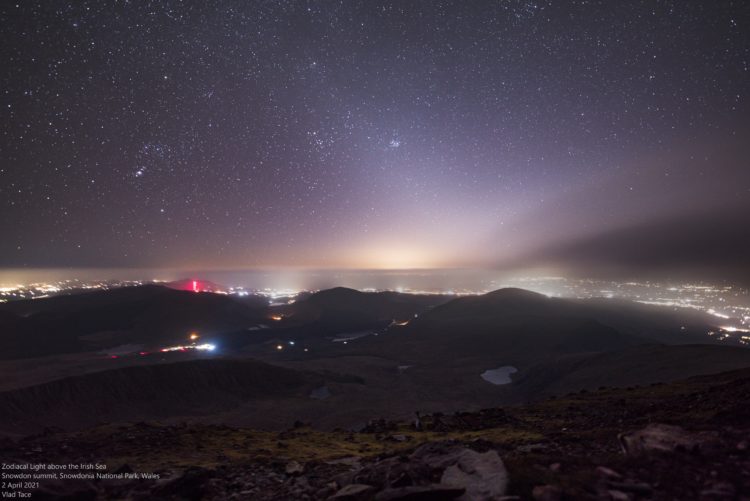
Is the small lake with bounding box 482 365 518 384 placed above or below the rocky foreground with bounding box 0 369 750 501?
below

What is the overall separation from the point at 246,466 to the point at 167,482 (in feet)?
15.4

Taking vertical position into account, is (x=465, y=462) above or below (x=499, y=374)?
above

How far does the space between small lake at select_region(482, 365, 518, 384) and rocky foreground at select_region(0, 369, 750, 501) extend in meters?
86.5

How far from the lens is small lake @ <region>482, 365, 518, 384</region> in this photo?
10944cm

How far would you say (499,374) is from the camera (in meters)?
116

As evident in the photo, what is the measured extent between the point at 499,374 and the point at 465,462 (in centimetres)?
11438

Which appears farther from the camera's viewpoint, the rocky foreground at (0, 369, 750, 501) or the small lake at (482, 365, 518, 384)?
the small lake at (482, 365, 518, 384)

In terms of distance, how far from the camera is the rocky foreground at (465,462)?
10469 millimetres

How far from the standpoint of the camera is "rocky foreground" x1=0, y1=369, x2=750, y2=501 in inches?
412

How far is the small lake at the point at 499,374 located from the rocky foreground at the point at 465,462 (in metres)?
86.5

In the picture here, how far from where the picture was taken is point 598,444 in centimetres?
1636

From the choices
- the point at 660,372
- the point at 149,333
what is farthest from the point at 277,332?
the point at 660,372

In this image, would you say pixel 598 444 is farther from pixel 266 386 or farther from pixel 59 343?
pixel 59 343

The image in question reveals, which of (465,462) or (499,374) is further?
(499,374)
